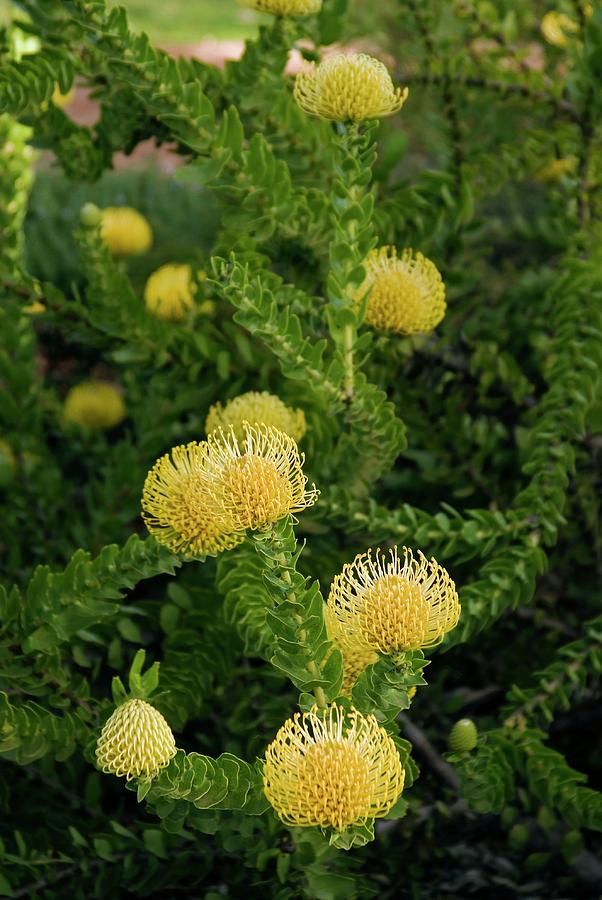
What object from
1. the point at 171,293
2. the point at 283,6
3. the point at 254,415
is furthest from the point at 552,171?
the point at 254,415

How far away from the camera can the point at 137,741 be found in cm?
74

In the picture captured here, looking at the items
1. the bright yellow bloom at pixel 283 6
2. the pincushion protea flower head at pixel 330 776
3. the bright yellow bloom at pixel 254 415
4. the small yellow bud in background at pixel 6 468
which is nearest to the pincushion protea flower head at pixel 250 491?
the pincushion protea flower head at pixel 330 776

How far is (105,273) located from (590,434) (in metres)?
0.57

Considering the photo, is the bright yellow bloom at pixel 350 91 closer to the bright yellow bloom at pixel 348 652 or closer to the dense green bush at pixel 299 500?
the dense green bush at pixel 299 500

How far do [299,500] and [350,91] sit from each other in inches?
13.7

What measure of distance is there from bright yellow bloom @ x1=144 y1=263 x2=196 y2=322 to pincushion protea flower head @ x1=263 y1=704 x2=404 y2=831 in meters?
0.81

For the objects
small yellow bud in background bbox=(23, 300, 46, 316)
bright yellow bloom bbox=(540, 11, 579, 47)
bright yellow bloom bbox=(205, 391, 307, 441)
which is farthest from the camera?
bright yellow bloom bbox=(540, 11, 579, 47)

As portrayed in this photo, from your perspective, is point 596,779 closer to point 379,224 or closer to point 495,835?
point 495,835

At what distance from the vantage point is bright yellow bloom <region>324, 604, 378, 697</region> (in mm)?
804

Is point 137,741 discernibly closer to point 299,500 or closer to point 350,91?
point 299,500

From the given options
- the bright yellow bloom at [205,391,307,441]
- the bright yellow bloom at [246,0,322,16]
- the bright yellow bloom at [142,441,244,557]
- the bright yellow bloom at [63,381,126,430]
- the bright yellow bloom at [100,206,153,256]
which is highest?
the bright yellow bloom at [100,206,153,256]

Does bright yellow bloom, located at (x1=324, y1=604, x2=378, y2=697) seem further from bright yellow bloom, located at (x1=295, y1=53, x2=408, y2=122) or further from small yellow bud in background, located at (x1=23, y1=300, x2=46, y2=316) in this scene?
small yellow bud in background, located at (x1=23, y1=300, x2=46, y2=316)

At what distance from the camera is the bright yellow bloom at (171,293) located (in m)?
1.49

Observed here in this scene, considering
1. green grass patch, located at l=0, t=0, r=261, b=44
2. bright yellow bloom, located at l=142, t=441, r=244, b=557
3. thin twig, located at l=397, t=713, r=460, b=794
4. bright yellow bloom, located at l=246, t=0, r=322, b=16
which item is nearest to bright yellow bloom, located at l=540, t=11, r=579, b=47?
bright yellow bloom, located at l=246, t=0, r=322, b=16
